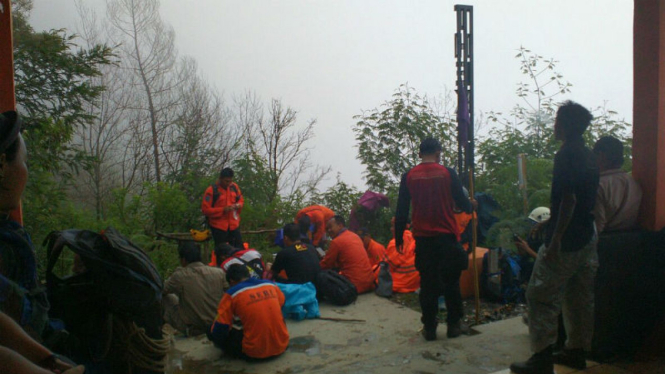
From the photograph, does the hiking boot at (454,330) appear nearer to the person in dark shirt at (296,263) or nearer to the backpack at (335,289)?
the backpack at (335,289)

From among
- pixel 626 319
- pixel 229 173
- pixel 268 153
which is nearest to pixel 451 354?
pixel 626 319

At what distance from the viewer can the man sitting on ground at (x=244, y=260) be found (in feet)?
20.3

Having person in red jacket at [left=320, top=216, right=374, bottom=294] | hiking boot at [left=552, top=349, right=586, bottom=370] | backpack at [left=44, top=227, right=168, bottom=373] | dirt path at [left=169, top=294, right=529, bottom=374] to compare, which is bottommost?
dirt path at [left=169, top=294, right=529, bottom=374]

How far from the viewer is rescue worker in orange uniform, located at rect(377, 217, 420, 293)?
693 cm

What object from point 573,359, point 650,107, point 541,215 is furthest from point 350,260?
point 650,107

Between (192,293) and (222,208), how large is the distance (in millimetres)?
2613

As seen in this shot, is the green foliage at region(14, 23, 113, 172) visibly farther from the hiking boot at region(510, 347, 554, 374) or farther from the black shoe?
the hiking boot at region(510, 347, 554, 374)

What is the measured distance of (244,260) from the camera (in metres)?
6.26

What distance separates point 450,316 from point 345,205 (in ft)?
20.9

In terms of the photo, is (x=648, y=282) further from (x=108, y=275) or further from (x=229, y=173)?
(x=229, y=173)

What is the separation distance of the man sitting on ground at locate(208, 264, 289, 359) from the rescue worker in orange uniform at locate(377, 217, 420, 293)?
2529 mm

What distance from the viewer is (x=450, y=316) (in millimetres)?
4930

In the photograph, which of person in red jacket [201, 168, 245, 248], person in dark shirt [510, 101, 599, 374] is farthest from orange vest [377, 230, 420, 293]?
person in dark shirt [510, 101, 599, 374]

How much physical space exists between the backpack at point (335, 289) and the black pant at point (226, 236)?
2.26 meters
